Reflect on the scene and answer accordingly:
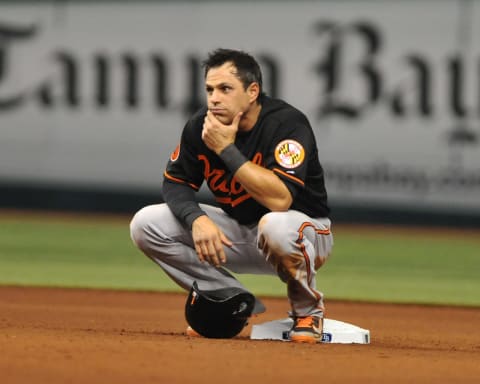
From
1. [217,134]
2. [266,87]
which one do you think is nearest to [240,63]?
[217,134]

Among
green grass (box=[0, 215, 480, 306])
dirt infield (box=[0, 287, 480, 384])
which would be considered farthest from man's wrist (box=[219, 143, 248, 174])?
green grass (box=[0, 215, 480, 306])

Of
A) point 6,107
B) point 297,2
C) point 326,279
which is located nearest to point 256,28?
point 297,2

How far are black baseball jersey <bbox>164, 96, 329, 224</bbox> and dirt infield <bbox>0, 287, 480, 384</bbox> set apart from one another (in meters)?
0.71

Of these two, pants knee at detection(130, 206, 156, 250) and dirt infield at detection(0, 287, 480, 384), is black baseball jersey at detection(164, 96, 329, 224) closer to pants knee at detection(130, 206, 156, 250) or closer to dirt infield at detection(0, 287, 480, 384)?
pants knee at detection(130, 206, 156, 250)

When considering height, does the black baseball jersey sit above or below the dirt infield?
above

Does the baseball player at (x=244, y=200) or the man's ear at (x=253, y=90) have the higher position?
the man's ear at (x=253, y=90)

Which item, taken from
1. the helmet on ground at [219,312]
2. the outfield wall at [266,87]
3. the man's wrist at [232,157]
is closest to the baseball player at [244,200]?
the man's wrist at [232,157]

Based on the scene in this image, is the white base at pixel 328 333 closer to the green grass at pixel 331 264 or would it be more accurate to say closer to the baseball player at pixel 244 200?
the baseball player at pixel 244 200

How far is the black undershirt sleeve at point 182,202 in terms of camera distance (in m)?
5.06

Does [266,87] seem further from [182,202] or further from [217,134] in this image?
[217,134]

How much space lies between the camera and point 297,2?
14.8 metres

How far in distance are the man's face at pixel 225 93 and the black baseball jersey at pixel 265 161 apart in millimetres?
172

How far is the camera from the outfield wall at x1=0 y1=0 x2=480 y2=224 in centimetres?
1416

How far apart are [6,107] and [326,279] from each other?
26.4 ft
